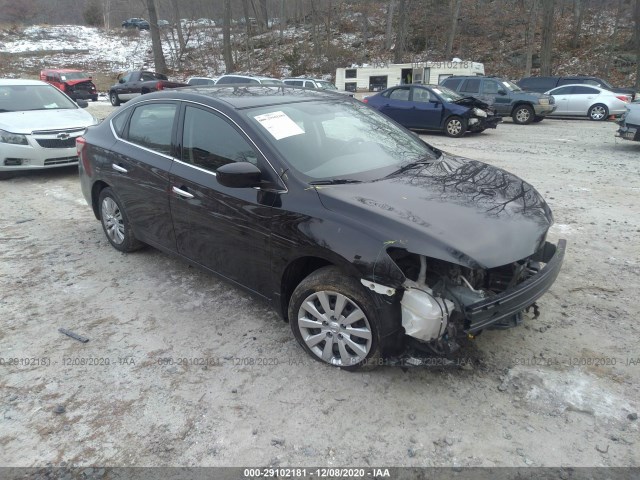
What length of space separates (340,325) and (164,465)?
125cm

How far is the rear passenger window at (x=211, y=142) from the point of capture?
10.8 feet

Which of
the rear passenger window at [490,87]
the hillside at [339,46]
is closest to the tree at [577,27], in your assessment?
the hillside at [339,46]

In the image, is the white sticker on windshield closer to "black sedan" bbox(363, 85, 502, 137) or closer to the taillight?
the taillight

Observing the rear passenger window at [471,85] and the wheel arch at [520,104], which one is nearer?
the wheel arch at [520,104]

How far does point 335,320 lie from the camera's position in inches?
114

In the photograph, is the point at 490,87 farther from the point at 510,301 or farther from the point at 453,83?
the point at 510,301

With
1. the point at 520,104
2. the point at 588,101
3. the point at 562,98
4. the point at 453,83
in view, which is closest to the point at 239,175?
the point at 520,104

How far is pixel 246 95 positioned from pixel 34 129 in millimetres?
5556

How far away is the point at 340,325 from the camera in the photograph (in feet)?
9.46

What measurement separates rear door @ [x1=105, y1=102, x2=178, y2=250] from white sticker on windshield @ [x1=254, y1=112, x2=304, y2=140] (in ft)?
3.10

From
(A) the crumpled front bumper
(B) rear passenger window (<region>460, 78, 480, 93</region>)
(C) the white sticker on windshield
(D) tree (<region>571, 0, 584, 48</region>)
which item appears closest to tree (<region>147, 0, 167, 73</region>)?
(B) rear passenger window (<region>460, 78, 480, 93</region>)

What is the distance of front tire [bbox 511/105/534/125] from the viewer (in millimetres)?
16483

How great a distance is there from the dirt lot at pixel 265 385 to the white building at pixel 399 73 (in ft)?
80.6

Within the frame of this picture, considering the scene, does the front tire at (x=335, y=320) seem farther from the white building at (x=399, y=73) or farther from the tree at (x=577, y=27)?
the tree at (x=577, y=27)
